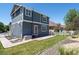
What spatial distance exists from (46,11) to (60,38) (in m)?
1.16

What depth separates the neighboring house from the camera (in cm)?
704

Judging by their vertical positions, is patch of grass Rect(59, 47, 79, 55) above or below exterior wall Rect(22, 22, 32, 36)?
below

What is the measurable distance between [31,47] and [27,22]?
1052 mm

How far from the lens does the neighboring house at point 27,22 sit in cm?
704

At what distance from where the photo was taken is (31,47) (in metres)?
6.73

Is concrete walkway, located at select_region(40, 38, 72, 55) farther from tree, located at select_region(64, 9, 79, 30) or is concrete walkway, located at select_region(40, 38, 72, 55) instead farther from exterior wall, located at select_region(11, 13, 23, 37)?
exterior wall, located at select_region(11, 13, 23, 37)

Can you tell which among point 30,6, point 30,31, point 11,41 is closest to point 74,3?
point 30,6

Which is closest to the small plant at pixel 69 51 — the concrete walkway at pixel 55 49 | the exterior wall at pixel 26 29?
the concrete walkway at pixel 55 49

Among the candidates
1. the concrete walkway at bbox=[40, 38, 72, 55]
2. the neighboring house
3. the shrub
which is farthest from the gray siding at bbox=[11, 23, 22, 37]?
the shrub

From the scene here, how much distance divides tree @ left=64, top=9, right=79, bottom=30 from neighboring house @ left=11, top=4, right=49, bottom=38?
708 millimetres

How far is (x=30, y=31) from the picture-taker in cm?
745

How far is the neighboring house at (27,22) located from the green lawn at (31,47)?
1.43ft

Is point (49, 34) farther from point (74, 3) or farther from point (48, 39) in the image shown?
point (74, 3)

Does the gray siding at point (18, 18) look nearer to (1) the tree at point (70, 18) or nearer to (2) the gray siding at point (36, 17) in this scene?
(2) the gray siding at point (36, 17)
